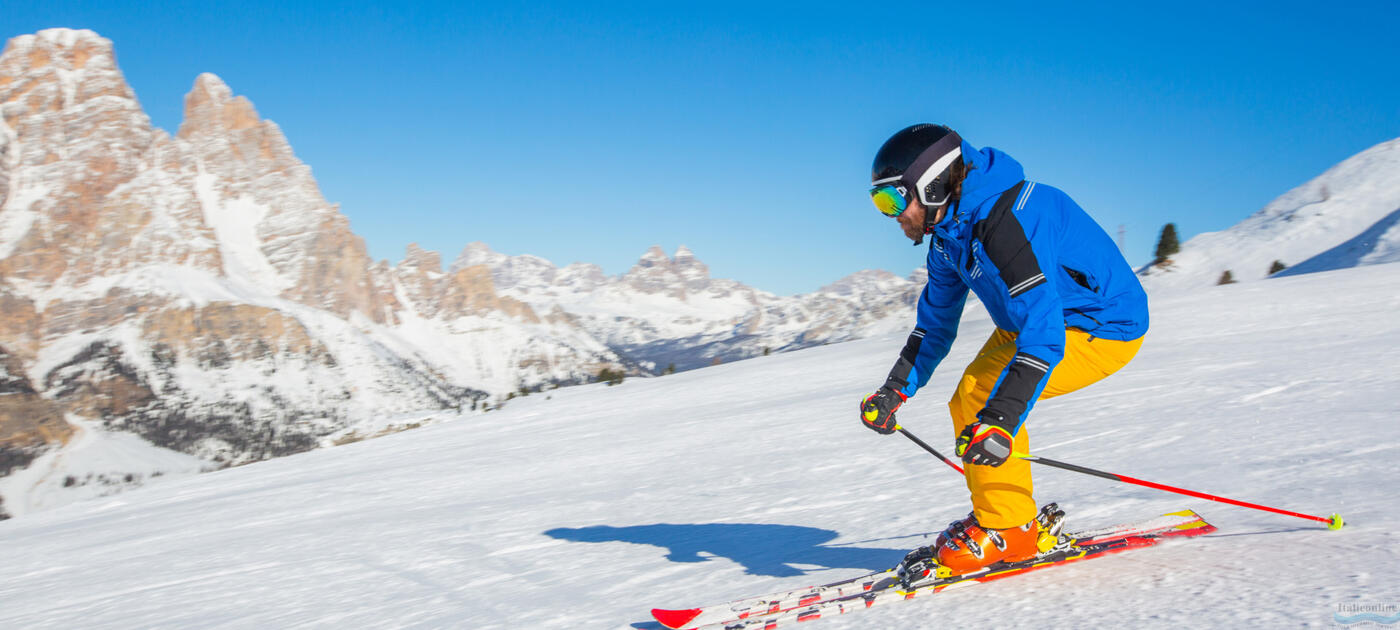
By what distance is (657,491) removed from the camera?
8.02 metres

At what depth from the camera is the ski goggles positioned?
3680 mm

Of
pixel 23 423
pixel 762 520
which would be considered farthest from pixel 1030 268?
pixel 23 423

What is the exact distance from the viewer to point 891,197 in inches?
146

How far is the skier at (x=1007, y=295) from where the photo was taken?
3361 millimetres

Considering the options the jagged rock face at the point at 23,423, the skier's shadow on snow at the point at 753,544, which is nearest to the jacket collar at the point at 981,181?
the skier's shadow on snow at the point at 753,544

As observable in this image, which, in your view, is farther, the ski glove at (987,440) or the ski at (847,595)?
the ski at (847,595)

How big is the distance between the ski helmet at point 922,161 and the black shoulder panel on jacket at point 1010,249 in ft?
0.87

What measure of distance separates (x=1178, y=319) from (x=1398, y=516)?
15.4 metres

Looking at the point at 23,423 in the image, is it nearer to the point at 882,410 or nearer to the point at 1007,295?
the point at 882,410

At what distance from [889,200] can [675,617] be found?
223 cm

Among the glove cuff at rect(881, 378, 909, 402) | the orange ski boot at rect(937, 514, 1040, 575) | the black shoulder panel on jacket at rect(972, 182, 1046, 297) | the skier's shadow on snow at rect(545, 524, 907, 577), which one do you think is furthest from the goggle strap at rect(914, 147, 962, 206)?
the skier's shadow on snow at rect(545, 524, 907, 577)

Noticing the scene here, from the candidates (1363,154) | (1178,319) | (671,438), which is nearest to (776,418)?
(671,438)

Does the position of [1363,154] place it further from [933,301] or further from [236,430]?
[236,430]

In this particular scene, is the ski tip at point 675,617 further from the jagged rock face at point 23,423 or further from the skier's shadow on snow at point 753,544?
the jagged rock face at point 23,423
